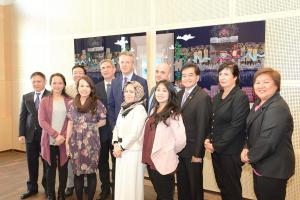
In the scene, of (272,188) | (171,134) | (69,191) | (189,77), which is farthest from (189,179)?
(69,191)

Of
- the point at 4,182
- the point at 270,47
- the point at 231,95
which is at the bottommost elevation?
the point at 4,182

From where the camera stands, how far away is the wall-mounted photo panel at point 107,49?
4.82 m

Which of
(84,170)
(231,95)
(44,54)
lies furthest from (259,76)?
(44,54)

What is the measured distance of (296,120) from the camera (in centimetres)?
365

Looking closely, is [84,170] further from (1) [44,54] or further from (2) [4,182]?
(1) [44,54]

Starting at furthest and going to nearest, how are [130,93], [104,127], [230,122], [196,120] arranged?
[104,127], [130,93], [196,120], [230,122]

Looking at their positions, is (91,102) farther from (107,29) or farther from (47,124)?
(107,29)

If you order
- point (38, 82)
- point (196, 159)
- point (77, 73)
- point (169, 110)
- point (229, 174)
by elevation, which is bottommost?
point (229, 174)

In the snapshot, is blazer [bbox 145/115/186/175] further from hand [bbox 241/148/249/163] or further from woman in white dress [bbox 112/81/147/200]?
hand [bbox 241/148/249/163]

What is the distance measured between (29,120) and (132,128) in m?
1.71

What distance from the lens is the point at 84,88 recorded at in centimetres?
347

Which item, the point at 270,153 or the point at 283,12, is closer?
the point at 270,153

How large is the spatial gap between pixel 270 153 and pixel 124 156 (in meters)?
1.34

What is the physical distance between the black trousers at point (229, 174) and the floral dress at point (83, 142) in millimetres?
1236
